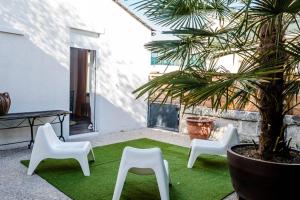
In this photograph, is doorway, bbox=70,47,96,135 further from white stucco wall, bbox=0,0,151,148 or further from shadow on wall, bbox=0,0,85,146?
shadow on wall, bbox=0,0,85,146

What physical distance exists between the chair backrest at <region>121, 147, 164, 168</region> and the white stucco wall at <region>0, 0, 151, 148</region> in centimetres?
331

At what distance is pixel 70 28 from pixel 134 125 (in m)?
3.14

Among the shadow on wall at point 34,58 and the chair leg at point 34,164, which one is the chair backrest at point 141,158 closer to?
the chair leg at point 34,164

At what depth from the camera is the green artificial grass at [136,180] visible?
3.18 meters

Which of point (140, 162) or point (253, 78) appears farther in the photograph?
point (140, 162)

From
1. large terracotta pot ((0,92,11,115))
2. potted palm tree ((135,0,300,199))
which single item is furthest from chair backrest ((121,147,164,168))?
large terracotta pot ((0,92,11,115))

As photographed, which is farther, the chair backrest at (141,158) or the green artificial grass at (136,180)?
the green artificial grass at (136,180)

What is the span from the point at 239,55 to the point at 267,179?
1165mm

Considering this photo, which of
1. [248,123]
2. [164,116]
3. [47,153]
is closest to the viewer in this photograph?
[47,153]

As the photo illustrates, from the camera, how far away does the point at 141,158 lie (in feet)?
9.47

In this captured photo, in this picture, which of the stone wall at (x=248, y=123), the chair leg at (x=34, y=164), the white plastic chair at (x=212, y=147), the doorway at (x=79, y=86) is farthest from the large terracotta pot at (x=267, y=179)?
the doorway at (x=79, y=86)

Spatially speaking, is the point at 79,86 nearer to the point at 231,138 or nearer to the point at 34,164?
the point at 34,164

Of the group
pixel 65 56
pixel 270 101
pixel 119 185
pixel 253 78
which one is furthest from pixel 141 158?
pixel 65 56

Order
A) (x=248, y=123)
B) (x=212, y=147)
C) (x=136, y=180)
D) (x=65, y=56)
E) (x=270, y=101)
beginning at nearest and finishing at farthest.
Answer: (x=270, y=101), (x=136, y=180), (x=212, y=147), (x=248, y=123), (x=65, y=56)
